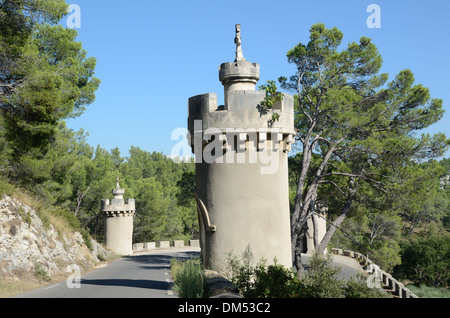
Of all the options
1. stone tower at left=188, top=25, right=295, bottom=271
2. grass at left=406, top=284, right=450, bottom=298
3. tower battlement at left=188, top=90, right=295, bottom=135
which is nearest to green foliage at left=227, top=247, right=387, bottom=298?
stone tower at left=188, top=25, right=295, bottom=271

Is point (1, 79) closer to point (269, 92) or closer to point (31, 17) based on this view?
point (31, 17)

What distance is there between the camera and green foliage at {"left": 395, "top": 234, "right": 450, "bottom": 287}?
42750 millimetres

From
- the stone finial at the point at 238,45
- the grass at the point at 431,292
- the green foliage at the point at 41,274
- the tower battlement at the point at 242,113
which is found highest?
the stone finial at the point at 238,45

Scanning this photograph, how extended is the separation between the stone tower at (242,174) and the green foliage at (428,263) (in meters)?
37.5

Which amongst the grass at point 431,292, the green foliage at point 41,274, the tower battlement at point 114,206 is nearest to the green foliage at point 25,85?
the green foliage at point 41,274

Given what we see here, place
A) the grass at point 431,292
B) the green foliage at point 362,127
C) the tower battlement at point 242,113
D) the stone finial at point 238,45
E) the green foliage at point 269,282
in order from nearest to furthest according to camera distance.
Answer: the green foliage at point 269,282, the tower battlement at point 242,113, the stone finial at point 238,45, the green foliage at point 362,127, the grass at point 431,292

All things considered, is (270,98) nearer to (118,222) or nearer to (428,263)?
(118,222)

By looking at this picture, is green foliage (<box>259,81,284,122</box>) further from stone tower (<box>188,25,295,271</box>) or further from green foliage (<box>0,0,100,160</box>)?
green foliage (<box>0,0,100,160</box>)

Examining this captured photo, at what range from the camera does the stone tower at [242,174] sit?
1097cm

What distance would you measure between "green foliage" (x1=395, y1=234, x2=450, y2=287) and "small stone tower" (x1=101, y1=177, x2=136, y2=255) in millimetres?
28487

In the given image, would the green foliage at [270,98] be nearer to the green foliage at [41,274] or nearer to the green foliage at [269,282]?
the green foliage at [269,282]

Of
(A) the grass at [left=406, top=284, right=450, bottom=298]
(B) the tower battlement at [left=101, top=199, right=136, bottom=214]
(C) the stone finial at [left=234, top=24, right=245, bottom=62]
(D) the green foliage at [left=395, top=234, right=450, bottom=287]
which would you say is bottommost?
(A) the grass at [left=406, top=284, right=450, bottom=298]

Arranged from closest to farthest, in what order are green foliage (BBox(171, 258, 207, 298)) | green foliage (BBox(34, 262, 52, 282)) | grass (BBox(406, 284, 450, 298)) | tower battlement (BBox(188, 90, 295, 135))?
1. green foliage (BBox(171, 258, 207, 298))
2. tower battlement (BBox(188, 90, 295, 135))
3. green foliage (BBox(34, 262, 52, 282))
4. grass (BBox(406, 284, 450, 298))

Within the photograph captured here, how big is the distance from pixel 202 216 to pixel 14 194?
31.6 feet
